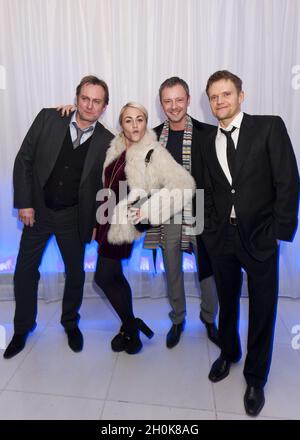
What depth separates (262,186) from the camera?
1609 millimetres

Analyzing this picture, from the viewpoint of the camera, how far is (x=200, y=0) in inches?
102

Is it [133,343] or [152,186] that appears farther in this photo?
[133,343]

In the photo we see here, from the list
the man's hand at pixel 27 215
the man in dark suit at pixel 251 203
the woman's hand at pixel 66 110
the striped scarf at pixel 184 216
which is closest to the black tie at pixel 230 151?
the man in dark suit at pixel 251 203

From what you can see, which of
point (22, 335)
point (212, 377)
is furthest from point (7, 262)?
point (212, 377)

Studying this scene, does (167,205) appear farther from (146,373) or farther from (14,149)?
(14,149)

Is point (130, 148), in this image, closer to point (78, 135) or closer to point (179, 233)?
point (78, 135)

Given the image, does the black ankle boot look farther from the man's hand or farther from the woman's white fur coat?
the man's hand

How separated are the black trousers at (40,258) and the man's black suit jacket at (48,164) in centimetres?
8

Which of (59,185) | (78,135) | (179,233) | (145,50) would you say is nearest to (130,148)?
(78,135)

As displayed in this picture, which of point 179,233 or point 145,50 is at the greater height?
point 145,50

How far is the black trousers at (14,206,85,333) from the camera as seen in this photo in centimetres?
219

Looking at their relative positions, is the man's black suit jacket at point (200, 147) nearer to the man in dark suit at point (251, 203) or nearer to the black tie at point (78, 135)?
the man in dark suit at point (251, 203)

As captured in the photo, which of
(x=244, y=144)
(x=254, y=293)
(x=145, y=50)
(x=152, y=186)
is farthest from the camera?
(x=145, y=50)

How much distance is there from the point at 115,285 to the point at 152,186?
0.69 m
